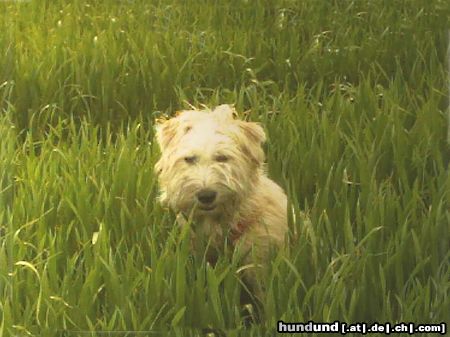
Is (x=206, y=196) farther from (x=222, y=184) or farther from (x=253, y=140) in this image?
(x=253, y=140)

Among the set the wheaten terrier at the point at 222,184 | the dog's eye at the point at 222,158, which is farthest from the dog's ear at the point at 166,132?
the dog's eye at the point at 222,158

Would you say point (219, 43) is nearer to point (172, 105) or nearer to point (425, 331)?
point (172, 105)

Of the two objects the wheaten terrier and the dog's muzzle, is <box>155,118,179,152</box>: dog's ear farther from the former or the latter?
the dog's muzzle

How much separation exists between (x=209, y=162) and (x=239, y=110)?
0.69 feet

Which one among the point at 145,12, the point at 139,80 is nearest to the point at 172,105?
the point at 139,80

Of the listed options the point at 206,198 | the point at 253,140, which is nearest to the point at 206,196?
the point at 206,198

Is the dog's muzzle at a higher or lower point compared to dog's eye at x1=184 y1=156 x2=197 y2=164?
lower

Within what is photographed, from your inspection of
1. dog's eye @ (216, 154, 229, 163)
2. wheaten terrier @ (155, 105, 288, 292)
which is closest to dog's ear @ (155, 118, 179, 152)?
wheaten terrier @ (155, 105, 288, 292)

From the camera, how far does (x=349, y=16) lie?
6.52 ft

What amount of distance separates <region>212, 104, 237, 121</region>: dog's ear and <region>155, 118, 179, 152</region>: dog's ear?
79mm

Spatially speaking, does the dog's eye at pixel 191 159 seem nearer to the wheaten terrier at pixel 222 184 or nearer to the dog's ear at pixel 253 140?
the wheaten terrier at pixel 222 184

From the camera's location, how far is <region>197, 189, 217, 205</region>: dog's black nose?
1.68 meters

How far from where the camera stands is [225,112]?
1.78m

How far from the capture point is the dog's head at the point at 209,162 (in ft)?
5.49
